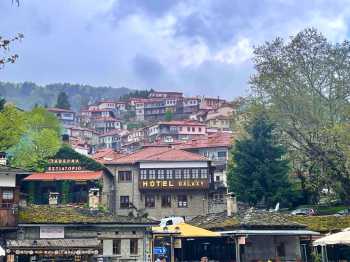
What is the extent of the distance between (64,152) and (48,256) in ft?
90.7

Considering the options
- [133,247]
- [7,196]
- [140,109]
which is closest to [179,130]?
[140,109]

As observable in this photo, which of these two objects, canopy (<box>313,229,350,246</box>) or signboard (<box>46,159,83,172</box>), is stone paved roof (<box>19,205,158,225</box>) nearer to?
canopy (<box>313,229,350,246</box>)

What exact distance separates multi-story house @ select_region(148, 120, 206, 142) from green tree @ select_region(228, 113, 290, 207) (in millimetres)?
74798

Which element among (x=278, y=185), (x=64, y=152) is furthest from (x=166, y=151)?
(x=278, y=185)

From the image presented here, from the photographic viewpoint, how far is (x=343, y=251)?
36.8 m

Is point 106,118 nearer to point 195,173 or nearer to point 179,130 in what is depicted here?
point 179,130

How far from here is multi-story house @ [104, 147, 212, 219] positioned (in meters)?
58.2

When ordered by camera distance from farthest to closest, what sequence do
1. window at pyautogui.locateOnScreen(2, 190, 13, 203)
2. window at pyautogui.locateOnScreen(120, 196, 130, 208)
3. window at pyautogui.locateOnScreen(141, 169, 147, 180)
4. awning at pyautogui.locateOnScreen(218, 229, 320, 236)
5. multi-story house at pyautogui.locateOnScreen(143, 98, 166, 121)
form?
multi-story house at pyautogui.locateOnScreen(143, 98, 166, 121)
window at pyautogui.locateOnScreen(120, 196, 130, 208)
window at pyautogui.locateOnScreen(141, 169, 147, 180)
awning at pyautogui.locateOnScreen(218, 229, 320, 236)
window at pyautogui.locateOnScreen(2, 190, 13, 203)

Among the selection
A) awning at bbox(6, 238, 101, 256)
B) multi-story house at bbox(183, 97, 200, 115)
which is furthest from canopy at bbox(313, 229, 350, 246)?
multi-story house at bbox(183, 97, 200, 115)

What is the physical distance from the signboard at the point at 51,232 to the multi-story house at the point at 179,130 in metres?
93.3

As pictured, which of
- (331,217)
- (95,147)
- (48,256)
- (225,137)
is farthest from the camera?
(95,147)

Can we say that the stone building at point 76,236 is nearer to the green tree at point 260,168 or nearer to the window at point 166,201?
the green tree at point 260,168

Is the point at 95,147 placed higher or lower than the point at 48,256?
higher

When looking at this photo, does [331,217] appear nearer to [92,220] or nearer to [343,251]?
[343,251]
